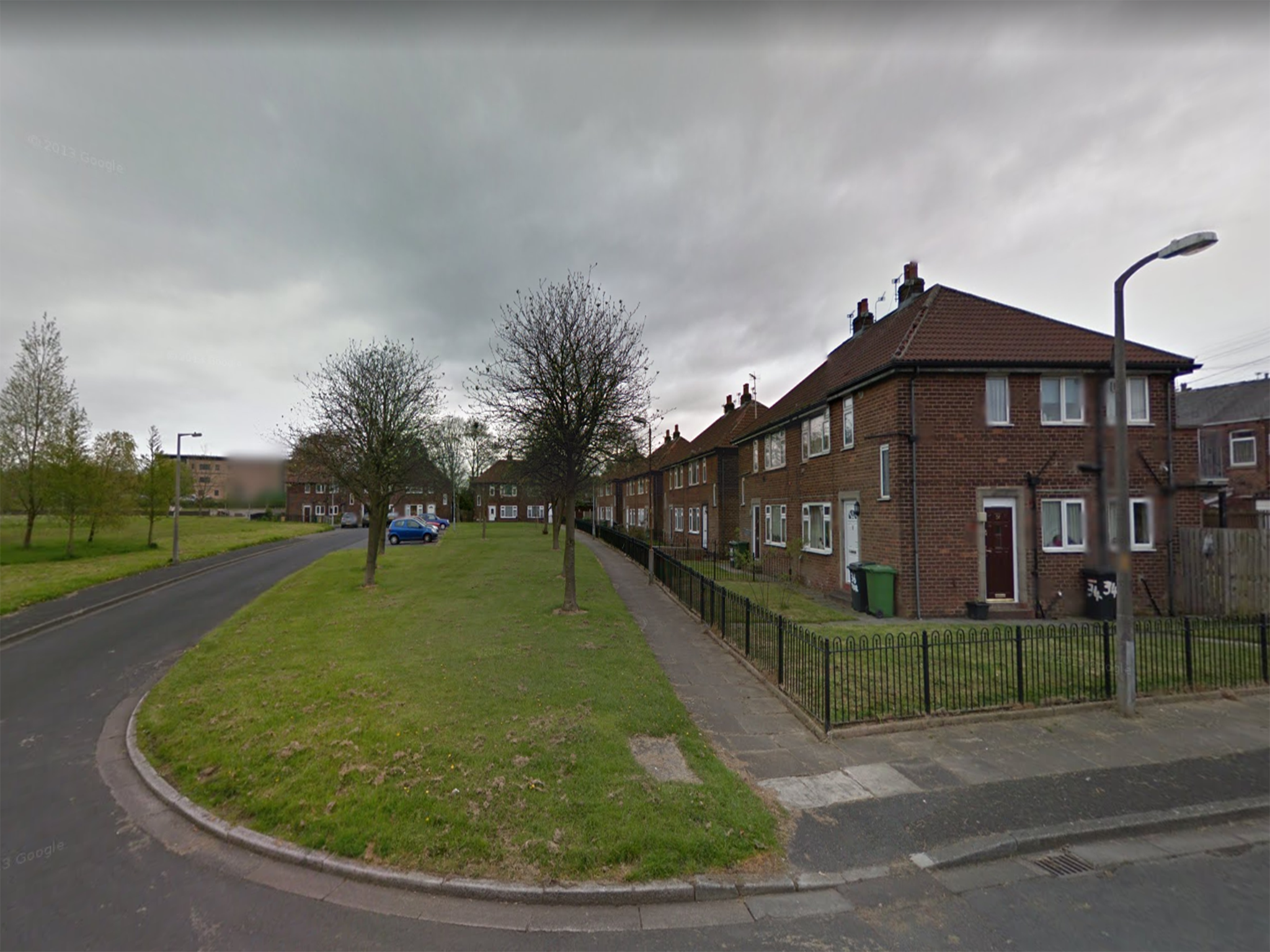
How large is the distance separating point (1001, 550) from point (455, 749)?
1229 cm

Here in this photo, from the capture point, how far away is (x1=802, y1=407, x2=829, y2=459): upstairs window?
15844 mm

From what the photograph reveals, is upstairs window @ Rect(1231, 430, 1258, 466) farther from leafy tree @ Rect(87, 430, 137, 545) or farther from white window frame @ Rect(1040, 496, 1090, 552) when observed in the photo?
leafy tree @ Rect(87, 430, 137, 545)

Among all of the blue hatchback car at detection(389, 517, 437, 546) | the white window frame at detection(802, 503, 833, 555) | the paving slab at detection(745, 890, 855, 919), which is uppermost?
the white window frame at detection(802, 503, 833, 555)

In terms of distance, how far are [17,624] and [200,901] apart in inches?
562

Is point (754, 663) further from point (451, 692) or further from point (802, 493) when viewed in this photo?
point (802, 493)

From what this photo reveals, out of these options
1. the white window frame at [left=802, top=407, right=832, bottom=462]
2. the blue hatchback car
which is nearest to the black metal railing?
the white window frame at [left=802, top=407, right=832, bottom=462]

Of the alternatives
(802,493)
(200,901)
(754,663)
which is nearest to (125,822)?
(200,901)

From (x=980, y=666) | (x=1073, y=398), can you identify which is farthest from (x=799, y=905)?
(x=1073, y=398)

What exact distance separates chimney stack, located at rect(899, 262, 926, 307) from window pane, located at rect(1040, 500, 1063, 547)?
735 centimetres

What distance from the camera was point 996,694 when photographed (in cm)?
685

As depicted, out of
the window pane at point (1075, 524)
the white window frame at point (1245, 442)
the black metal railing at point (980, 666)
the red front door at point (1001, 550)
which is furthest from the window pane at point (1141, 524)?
the white window frame at point (1245, 442)

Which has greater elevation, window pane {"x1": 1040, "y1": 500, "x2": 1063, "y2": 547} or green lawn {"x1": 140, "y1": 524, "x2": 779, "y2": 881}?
window pane {"x1": 1040, "y1": 500, "x2": 1063, "y2": 547}

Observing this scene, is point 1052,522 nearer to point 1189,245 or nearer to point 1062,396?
point 1062,396

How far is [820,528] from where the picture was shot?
53.0 ft
